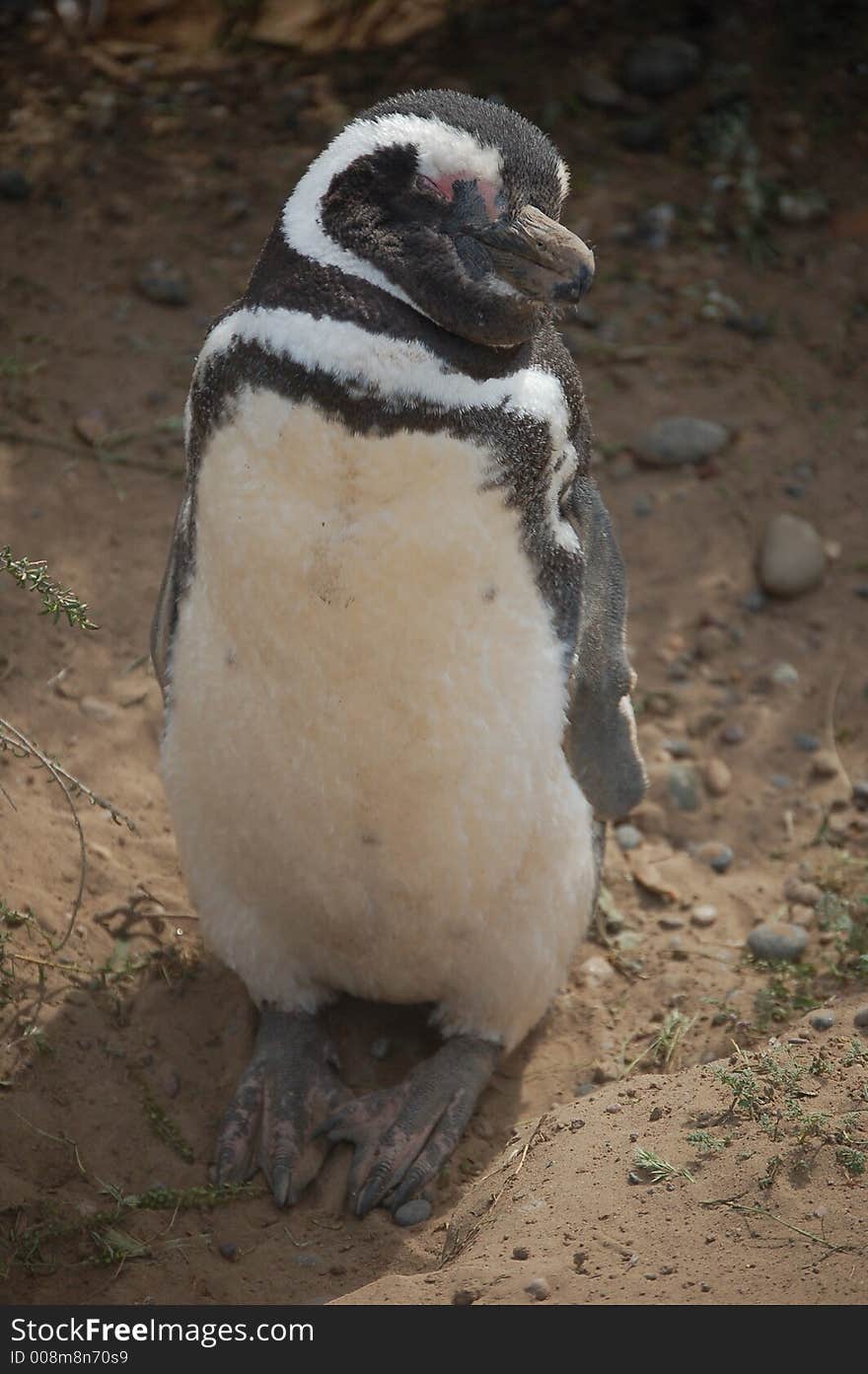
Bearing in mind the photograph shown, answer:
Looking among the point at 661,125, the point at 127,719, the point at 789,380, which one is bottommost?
the point at 127,719

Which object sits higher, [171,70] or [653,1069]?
[171,70]

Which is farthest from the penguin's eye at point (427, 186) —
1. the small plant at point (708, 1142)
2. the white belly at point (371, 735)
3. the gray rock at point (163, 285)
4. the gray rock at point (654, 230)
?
the gray rock at point (654, 230)

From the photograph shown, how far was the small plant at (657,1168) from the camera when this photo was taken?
242 centimetres

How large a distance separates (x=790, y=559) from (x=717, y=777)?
2.60ft

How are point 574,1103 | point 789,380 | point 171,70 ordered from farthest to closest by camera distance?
point 171,70
point 789,380
point 574,1103

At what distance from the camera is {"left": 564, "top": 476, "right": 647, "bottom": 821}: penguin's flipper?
9.19 feet

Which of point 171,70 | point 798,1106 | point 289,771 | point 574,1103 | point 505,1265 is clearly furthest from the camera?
point 171,70

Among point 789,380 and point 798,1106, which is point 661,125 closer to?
point 789,380

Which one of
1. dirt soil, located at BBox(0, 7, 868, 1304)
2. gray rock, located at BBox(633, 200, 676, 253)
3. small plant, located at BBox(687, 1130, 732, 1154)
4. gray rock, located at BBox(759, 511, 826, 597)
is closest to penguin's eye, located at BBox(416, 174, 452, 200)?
dirt soil, located at BBox(0, 7, 868, 1304)

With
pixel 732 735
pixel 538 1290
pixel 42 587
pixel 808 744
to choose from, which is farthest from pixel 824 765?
pixel 42 587

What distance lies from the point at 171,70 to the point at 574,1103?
4.11 meters

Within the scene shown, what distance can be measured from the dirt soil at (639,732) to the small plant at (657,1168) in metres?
0.02

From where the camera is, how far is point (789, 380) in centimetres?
493
